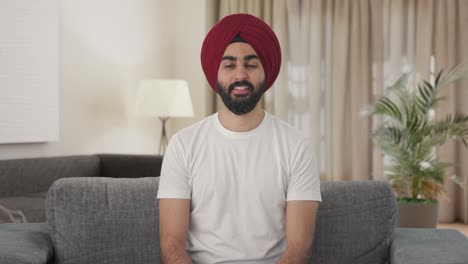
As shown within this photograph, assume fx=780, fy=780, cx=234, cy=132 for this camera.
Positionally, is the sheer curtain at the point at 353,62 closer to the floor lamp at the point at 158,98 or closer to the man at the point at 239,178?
the floor lamp at the point at 158,98

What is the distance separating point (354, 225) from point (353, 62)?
493cm

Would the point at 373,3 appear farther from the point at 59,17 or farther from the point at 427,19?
the point at 59,17

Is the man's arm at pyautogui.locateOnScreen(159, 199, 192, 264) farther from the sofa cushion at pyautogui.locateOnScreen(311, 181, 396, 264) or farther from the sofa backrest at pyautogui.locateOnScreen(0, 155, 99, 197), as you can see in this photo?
the sofa backrest at pyautogui.locateOnScreen(0, 155, 99, 197)

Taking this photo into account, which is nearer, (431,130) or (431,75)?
(431,130)

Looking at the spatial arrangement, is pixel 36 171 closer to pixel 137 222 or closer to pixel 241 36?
pixel 137 222

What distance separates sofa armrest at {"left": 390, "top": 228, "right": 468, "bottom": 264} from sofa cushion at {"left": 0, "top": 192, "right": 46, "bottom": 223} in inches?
89.6

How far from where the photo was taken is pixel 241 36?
6.55ft

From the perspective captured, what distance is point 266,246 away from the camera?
196 cm

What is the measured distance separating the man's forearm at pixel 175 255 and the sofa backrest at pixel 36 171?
8.92 ft

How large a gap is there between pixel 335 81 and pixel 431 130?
123 centimetres

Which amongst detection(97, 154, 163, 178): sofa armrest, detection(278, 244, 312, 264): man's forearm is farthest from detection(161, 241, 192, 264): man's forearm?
detection(97, 154, 163, 178): sofa armrest

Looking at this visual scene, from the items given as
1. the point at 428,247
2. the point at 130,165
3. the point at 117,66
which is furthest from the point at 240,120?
the point at 117,66

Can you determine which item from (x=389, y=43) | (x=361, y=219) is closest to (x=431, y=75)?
(x=389, y=43)

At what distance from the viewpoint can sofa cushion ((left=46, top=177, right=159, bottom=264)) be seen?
209 cm
